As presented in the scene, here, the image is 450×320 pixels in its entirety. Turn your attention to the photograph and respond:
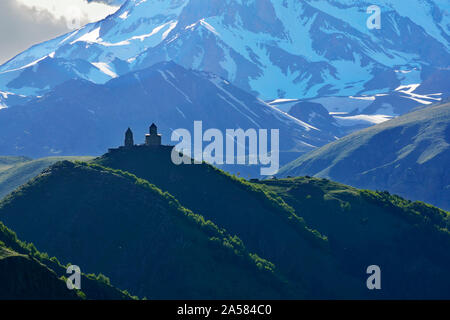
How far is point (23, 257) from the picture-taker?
197m
